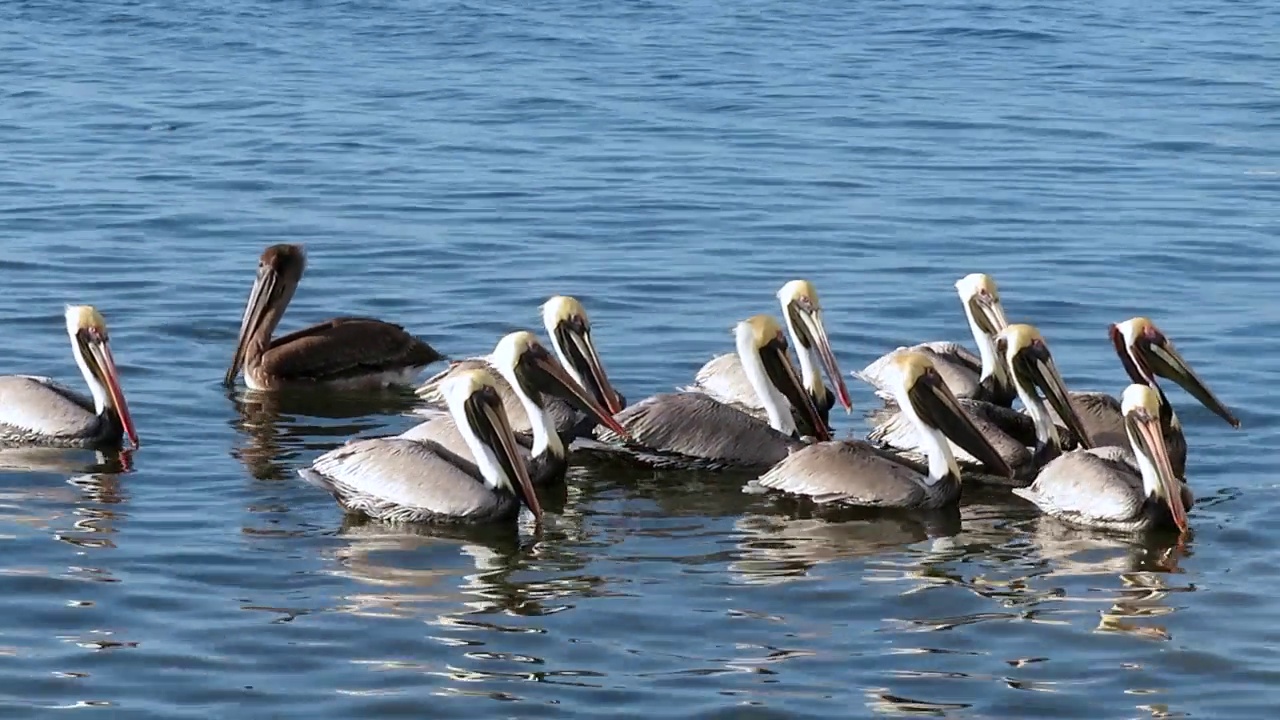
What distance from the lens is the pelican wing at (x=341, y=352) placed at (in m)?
9.39

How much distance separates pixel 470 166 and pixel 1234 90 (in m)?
6.55

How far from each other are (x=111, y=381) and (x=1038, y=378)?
137 inches

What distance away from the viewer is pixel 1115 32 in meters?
21.1

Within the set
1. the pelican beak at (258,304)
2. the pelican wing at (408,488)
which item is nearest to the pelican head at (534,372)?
the pelican wing at (408,488)

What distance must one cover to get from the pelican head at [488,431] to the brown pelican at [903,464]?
0.96 meters

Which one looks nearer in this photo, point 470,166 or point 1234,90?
point 470,166

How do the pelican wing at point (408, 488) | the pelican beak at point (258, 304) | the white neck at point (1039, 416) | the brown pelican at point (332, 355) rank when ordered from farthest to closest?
1. the pelican beak at point (258, 304)
2. the brown pelican at point (332, 355)
3. the white neck at point (1039, 416)
4. the pelican wing at point (408, 488)

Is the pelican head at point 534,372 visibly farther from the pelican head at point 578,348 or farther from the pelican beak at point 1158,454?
the pelican beak at point 1158,454

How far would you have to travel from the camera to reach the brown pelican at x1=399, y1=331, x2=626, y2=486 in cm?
797

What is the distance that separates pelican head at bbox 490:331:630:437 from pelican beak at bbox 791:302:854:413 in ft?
4.28

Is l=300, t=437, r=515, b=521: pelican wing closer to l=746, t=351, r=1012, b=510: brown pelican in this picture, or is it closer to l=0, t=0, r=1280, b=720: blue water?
l=0, t=0, r=1280, b=720: blue water

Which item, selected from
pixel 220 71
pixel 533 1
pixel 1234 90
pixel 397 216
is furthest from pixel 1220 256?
pixel 533 1

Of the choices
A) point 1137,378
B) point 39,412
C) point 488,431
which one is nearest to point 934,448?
point 1137,378

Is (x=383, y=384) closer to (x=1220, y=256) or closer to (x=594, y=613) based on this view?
(x=594, y=613)
